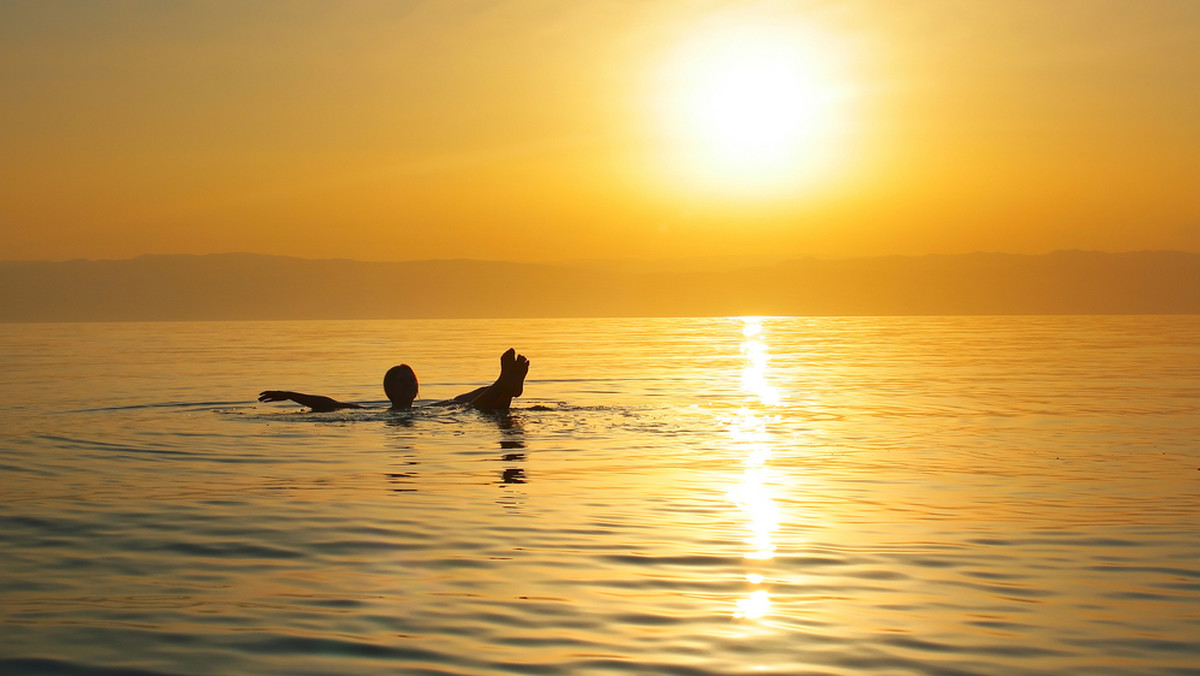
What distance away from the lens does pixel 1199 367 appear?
3647 centimetres

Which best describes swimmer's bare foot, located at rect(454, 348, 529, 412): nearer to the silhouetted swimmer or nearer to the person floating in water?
the person floating in water

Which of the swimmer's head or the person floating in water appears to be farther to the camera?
the swimmer's head

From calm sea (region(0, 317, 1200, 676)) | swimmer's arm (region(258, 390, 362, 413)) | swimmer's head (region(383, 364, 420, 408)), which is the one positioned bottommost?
calm sea (region(0, 317, 1200, 676))

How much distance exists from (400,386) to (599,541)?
11537 millimetres

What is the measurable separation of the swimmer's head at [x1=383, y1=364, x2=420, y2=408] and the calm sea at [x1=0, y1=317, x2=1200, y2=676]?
0.56 meters

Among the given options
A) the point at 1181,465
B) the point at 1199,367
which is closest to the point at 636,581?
the point at 1181,465

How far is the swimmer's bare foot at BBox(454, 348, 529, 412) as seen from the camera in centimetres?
1970

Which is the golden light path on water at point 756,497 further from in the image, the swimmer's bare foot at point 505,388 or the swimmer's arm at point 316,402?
the swimmer's arm at point 316,402

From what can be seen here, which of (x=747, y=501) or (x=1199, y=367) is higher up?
(x=1199, y=367)

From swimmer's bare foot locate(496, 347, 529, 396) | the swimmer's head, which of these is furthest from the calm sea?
swimmer's bare foot locate(496, 347, 529, 396)

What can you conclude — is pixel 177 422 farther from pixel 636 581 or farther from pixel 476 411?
pixel 636 581

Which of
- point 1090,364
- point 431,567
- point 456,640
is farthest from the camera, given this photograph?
point 1090,364

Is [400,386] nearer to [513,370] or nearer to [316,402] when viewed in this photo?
[316,402]

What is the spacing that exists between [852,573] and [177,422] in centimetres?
1535
